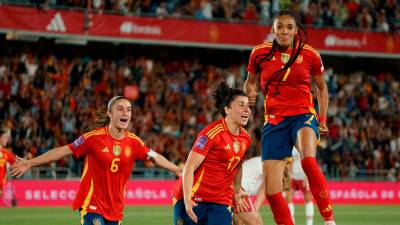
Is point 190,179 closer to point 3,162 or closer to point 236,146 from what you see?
point 236,146

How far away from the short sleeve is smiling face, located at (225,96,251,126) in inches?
15.6

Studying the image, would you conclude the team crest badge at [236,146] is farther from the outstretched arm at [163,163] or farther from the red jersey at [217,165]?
the outstretched arm at [163,163]

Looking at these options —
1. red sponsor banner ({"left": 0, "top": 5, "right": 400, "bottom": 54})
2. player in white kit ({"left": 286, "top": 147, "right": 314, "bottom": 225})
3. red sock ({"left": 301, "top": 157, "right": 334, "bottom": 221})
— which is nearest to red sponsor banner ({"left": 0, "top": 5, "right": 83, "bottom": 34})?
red sponsor banner ({"left": 0, "top": 5, "right": 400, "bottom": 54})

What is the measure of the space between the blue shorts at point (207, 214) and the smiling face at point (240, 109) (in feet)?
2.93

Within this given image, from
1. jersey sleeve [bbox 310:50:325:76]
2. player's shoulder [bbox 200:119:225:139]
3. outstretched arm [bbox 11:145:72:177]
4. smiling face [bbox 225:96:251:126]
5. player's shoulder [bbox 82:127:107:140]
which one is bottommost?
outstretched arm [bbox 11:145:72:177]

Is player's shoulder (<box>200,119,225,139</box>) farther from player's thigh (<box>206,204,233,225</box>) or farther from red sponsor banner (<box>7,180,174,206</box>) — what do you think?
red sponsor banner (<box>7,180,174,206</box>)

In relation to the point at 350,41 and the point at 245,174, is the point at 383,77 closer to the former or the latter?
the point at 350,41

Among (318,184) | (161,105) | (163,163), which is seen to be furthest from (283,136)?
(161,105)

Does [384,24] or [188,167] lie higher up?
[384,24]

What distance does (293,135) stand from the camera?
27.7 ft

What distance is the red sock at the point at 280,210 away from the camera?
327 inches

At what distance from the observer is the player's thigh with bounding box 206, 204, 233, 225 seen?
8.83 metres

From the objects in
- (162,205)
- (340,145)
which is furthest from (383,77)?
(162,205)

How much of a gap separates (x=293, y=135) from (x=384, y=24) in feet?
82.8
